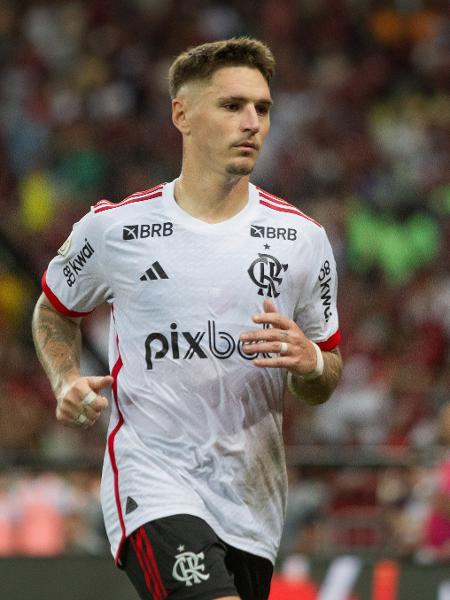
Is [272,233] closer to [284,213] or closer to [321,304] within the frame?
[284,213]

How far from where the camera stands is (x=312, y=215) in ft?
44.4

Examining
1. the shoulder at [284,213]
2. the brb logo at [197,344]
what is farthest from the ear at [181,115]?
the brb logo at [197,344]

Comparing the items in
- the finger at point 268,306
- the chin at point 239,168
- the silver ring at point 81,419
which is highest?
the chin at point 239,168

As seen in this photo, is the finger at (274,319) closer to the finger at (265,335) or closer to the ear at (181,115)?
the finger at (265,335)

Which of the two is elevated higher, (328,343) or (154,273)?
(154,273)

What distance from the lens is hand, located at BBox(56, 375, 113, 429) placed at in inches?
183

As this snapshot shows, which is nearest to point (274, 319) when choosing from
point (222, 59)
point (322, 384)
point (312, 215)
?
point (322, 384)

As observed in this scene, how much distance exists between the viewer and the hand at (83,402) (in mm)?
4652

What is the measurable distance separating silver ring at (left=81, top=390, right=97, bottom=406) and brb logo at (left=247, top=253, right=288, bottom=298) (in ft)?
2.28

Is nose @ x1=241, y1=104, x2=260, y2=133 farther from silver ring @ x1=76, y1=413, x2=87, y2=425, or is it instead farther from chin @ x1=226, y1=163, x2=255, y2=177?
silver ring @ x1=76, y1=413, x2=87, y2=425

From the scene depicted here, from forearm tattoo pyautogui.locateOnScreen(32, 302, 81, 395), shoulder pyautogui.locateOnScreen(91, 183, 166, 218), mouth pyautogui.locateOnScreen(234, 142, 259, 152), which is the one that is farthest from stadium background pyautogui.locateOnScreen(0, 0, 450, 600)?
mouth pyautogui.locateOnScreen(234, 142, 259, 152)

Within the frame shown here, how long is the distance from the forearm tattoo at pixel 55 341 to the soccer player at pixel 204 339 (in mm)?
11

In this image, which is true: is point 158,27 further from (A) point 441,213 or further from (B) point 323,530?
(B) point 323,530

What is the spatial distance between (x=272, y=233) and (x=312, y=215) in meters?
8.51
